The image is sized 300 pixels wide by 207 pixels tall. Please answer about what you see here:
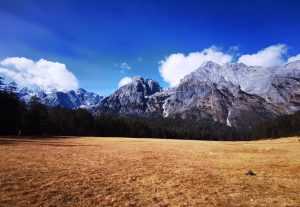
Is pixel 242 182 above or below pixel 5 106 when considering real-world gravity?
below

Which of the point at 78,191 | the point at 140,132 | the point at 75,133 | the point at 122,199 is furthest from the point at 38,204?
the point at 140,132

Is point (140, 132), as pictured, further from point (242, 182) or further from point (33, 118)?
point (242, 182)

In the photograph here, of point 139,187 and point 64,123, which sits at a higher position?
point 64,123

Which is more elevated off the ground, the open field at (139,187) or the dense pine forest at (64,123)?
the dense pine forest at (64,123)

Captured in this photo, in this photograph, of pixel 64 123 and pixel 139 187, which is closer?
pixel 139 187

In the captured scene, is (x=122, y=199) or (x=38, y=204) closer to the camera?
(x=38, y=204)

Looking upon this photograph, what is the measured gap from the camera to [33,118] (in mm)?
95188

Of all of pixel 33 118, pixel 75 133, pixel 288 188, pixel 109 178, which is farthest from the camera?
pixel 75 133

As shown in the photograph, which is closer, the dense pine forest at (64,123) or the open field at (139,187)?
the open field at (139,187)

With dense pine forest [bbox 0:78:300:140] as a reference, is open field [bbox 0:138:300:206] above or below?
below

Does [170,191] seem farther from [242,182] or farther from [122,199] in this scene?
[242,182]

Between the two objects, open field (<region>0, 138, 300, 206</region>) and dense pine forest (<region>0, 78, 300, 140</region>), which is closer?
open field (<region>0, 138, 300, 206</region>)

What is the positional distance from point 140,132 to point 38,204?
144 m

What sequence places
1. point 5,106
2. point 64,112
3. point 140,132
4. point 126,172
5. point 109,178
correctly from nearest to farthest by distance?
1. point 109,178
2. point 126,172
3. point 5,106
4. point 64,112
5. point 140,132
